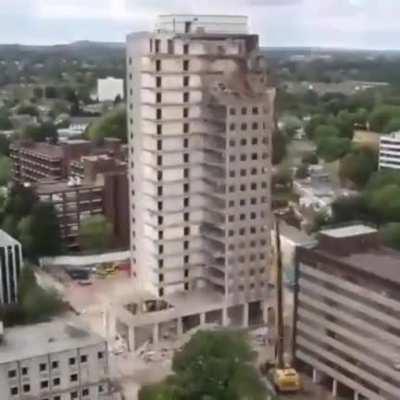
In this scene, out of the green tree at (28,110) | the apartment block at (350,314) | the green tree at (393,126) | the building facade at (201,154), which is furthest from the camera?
the green tree at (28,110)

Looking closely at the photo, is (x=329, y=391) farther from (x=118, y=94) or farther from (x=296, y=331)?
(x=118, y=94)

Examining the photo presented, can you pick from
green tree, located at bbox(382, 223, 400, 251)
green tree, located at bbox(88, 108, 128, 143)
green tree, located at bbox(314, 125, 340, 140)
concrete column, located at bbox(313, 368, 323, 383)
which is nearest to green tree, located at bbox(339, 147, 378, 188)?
green tree, located at bbox(314, 125, 340, 140)

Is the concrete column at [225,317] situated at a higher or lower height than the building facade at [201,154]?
lower

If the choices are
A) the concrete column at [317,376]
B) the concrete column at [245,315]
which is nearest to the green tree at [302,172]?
the concrete column at [245,315]

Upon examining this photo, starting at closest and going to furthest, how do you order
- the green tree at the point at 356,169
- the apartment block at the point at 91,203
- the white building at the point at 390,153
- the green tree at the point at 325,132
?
the apartment block at the point at 91,203 < the green tree at the point at 356,169 < the white building at the point at 390,153 < the green tree at the point at 325,132

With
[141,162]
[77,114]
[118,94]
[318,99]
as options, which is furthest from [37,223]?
[118,94]

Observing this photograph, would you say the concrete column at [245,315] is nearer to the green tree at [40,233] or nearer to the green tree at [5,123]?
the green tree at [40,233]

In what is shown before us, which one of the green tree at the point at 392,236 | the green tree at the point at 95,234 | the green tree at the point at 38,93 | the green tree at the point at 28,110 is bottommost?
the green tree at the point at 95,234

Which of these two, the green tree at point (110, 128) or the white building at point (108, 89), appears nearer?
the green tree at point (110, 128)

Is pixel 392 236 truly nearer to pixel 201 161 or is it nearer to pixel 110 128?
pixel 201 161
